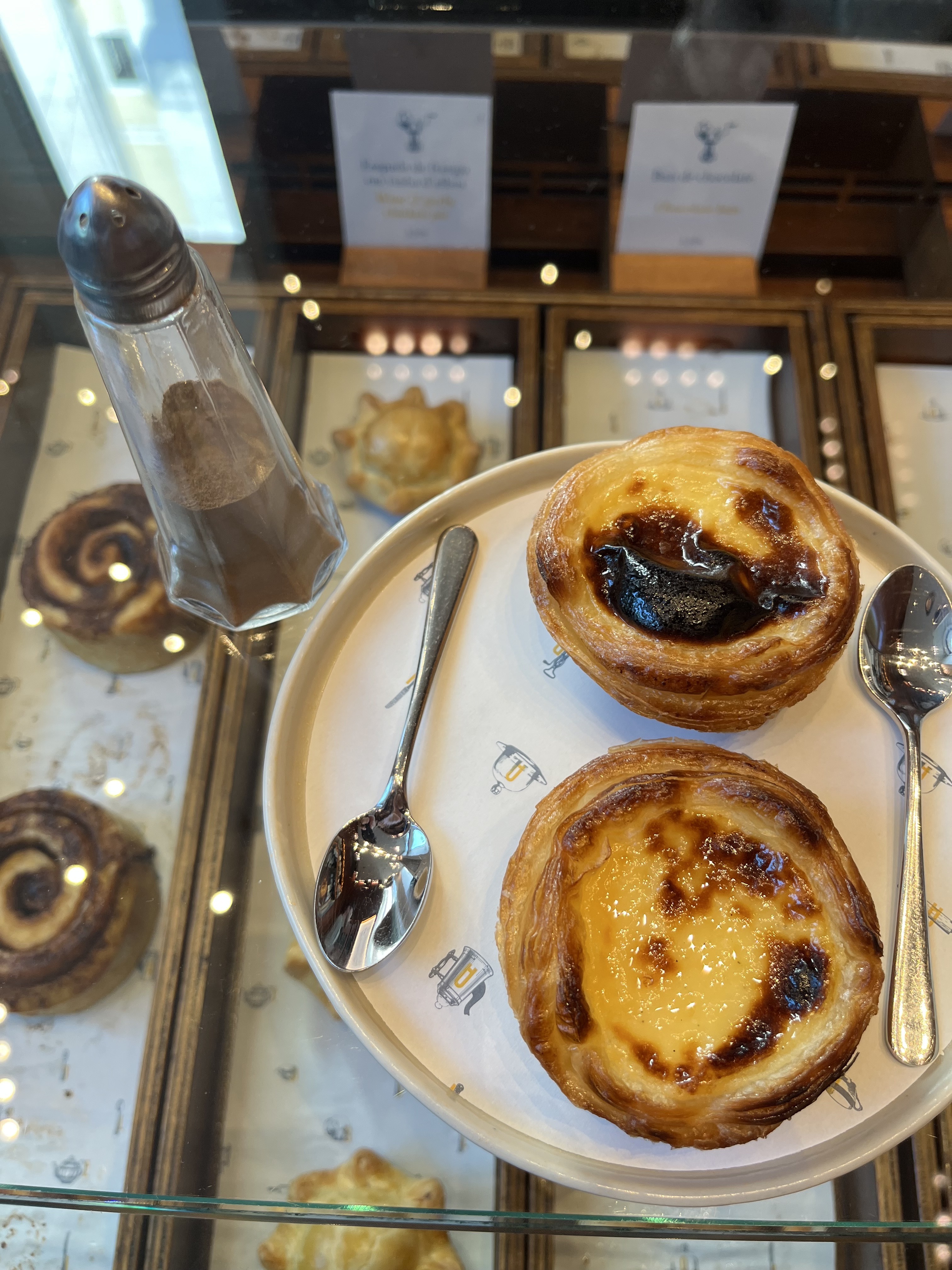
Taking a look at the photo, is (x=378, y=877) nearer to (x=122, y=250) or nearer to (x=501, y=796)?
(x=501, y=796)

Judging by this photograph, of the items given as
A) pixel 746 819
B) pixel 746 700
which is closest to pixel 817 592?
pixel 746 700

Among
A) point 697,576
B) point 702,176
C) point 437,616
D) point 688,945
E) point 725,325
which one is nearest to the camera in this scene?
point 688,945

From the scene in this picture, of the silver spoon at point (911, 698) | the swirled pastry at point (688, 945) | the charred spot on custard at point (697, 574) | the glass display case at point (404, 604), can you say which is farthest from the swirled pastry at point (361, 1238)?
the charred spot on custard at point (697, 574)

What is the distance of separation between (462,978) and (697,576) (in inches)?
19.1

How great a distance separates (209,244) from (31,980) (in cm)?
97

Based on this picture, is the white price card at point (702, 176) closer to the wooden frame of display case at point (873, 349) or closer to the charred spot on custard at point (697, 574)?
the wooden frame of display case at point (873, 349)

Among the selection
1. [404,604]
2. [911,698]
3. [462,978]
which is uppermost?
[404,604]

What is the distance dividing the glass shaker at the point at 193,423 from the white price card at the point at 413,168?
0.37m

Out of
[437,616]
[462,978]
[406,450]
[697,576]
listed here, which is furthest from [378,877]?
[406,450]

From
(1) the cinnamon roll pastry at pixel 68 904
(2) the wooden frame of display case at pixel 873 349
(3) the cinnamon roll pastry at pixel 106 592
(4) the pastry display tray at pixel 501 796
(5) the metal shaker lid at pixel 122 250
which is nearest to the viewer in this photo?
(5) the metal shaker lid at pixel 122 250

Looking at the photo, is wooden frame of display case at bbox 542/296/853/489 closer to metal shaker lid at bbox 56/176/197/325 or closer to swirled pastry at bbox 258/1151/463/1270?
metal shaker lid at bbox 56/176/197/325

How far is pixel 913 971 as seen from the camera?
0.89 metres

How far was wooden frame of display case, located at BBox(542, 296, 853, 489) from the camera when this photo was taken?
1244mm

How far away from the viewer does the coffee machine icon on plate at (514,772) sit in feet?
3.30
